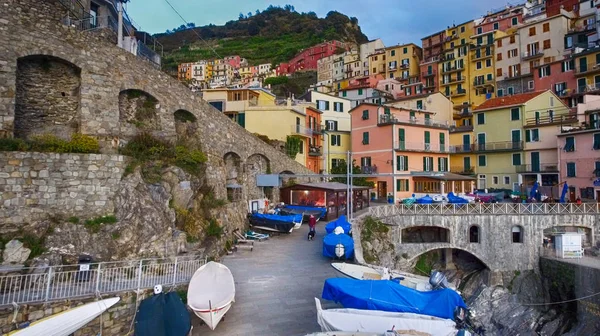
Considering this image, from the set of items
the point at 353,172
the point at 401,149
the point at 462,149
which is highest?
the point at 462,149

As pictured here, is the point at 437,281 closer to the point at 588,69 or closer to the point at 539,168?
the point at 539,168

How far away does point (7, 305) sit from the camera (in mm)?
8227

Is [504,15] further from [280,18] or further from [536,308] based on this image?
[280,18]

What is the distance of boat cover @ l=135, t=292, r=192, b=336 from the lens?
7.50m

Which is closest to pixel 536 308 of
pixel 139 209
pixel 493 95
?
pixel 139 209

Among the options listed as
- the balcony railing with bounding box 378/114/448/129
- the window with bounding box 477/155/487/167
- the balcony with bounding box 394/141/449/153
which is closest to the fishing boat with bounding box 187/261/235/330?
the balcony with bounding box 394/141/449/153

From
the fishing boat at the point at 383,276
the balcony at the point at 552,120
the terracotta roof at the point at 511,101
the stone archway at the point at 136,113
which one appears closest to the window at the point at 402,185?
the terracotta roof at the point at 511,101

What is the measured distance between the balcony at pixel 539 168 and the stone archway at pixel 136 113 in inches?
1303

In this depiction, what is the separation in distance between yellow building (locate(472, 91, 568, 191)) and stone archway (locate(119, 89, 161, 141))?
32665 millimetres

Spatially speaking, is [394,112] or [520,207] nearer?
[520,207]

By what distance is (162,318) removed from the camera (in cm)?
764

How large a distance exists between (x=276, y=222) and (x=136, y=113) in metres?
8.98

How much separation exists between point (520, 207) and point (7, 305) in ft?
78.9

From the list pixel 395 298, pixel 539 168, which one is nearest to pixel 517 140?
pixel 539 168
